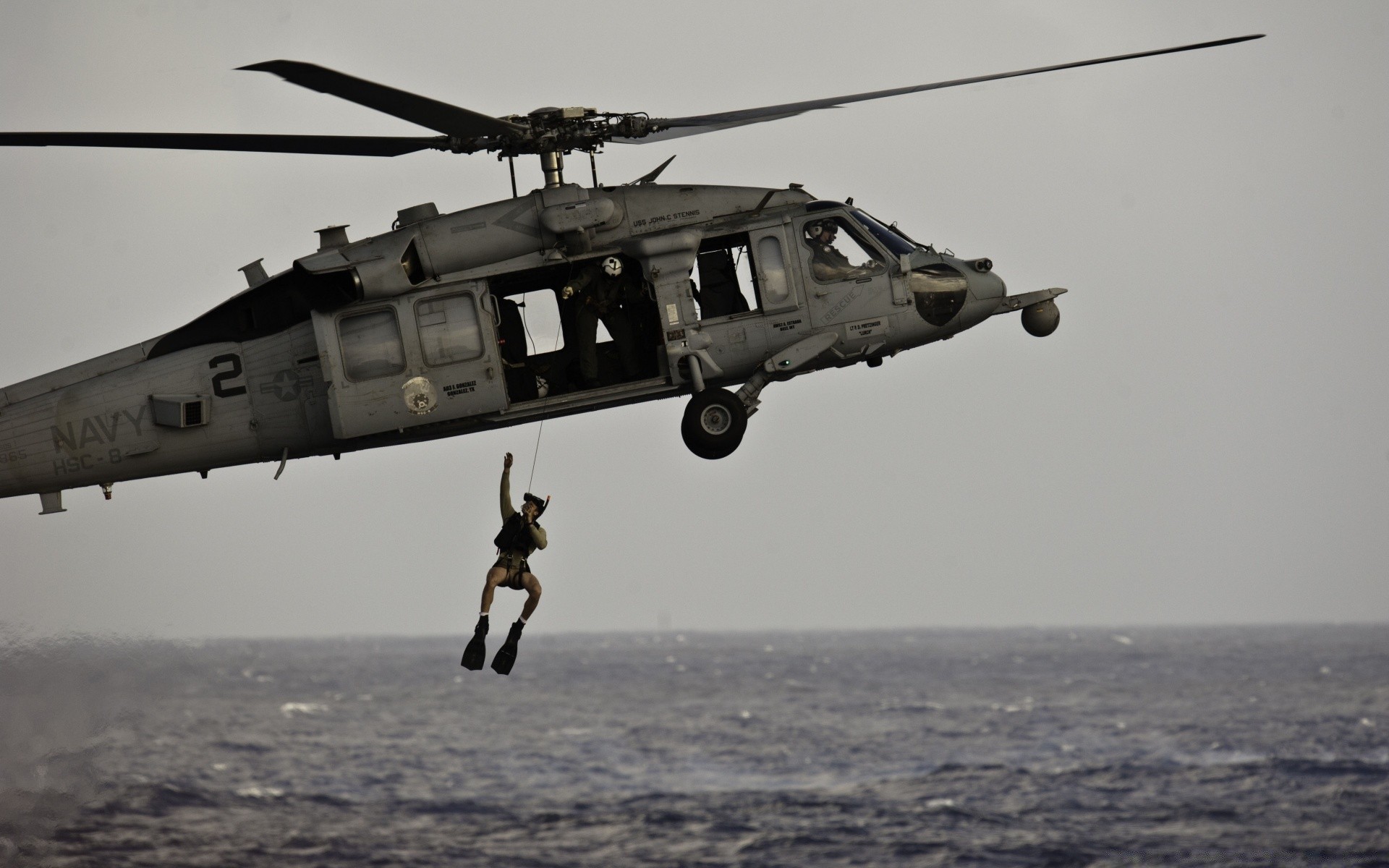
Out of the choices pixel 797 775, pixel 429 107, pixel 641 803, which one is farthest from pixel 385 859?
pixel 429 107

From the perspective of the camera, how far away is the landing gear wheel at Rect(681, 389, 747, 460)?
18.0m

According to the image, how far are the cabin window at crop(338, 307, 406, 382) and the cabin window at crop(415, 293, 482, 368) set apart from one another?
1.14 ft

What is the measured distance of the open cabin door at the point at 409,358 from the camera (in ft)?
57.8

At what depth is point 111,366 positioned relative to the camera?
1847cm

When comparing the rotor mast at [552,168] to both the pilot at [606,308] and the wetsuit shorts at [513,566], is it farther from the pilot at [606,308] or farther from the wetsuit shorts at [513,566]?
the wetsuit shorts at [513,566]

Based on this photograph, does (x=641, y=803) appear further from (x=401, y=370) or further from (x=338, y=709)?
(x=401, y=370)

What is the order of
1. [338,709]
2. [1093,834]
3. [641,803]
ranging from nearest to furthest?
[1093,834], [641,803], [338,709]

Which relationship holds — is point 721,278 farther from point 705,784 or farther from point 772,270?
point 705,784

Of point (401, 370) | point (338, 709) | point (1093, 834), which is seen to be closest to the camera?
point (401, 370)

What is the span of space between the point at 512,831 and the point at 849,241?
108117 mm

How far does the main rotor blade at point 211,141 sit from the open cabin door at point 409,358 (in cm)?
189

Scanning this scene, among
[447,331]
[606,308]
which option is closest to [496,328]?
[447,331]

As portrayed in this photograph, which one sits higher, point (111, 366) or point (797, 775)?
point (111, 366)

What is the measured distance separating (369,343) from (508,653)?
13.6 feet
